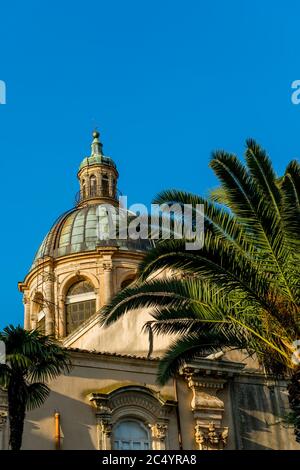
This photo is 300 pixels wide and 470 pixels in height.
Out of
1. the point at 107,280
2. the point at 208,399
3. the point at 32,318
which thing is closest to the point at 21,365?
the point at 208,399

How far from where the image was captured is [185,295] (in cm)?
1791

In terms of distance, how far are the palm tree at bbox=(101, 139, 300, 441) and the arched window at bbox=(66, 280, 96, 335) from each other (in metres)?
21.4

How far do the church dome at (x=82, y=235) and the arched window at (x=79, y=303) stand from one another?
67.4 inches

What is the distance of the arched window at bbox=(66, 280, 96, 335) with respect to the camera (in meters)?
39.4

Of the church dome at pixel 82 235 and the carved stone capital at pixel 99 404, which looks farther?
the church dome at pixel 82 235

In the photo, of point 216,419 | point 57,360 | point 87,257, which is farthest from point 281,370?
point 87,257

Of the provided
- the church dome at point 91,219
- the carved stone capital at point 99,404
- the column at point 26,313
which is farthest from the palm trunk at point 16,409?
the column at point 26,313

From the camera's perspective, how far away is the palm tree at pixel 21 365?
57.9 feet

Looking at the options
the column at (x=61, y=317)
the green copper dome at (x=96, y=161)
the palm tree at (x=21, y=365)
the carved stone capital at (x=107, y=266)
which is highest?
the green copper dome at (x=96, y=161)

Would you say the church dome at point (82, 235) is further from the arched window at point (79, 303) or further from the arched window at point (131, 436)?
the arched window at point (131, 436)

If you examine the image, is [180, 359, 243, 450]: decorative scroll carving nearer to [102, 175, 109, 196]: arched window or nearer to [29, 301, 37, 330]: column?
[29, 301, 37, 330]: column

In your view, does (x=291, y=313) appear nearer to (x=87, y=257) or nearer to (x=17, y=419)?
(x=17, y=419)

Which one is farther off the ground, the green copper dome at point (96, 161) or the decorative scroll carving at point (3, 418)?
the green copper dome at point (96, 161)
